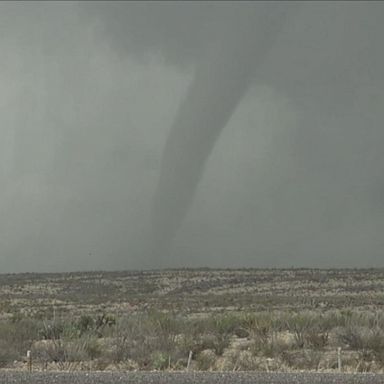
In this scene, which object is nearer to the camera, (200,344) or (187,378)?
(187,378)

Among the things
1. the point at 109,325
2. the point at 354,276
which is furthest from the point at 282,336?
the point at 354,276

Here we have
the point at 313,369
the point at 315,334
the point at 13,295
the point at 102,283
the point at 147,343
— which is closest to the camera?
the point at 313,369

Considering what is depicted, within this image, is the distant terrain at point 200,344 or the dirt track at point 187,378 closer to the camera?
the dirt track at point 187,378

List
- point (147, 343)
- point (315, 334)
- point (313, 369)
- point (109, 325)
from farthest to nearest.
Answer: point (109, 325) → point (315, 334) → point (147, 343) → point (313, 369)

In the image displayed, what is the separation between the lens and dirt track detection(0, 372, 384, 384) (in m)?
18.5

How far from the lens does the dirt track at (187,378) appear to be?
18516 mm

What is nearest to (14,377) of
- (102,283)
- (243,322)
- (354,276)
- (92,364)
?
(92,364)

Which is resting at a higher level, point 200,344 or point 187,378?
point 187,378

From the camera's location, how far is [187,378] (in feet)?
63.1

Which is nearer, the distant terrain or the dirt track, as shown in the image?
the dirt track

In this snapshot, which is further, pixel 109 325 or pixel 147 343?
pixel 109 325

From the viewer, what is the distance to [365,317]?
1359 inches

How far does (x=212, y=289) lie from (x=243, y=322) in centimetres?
6037

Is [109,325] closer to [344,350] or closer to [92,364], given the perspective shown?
[92,364]
